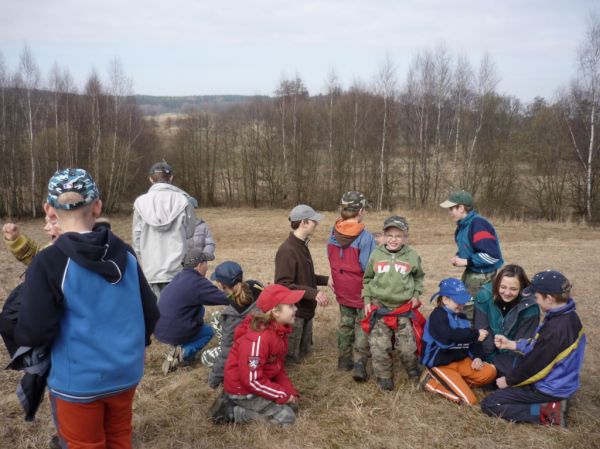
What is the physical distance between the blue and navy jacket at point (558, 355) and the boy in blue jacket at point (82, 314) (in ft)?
9.86

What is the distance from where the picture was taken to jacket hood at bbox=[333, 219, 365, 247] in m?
4.66

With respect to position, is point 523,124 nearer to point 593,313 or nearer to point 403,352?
point 593,313

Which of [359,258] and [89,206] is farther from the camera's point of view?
[359,258]

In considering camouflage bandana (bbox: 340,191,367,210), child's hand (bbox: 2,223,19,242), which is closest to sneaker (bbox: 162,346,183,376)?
child's hand (bbox: 2,223,19,242)

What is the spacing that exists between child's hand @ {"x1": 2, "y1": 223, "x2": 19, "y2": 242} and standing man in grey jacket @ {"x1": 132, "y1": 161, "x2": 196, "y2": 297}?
1515mm

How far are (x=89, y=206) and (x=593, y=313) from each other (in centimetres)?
678

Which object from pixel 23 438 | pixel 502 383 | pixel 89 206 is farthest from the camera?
pixel 502 383

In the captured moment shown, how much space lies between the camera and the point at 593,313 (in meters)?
6.58

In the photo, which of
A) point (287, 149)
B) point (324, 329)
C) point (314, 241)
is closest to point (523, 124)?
point (287, 149)

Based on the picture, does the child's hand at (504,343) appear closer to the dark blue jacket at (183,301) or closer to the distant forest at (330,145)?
the dark blue jacket at (183,301)

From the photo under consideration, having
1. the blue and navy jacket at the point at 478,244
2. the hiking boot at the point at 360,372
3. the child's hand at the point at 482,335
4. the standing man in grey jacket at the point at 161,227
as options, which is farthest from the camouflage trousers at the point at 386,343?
the standing man in grey jacket at the point at 161,227

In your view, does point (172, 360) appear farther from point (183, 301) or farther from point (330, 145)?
point (330, 145)

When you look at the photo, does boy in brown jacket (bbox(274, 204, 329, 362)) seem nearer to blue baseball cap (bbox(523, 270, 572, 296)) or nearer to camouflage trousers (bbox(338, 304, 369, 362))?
camouflage trousers (bbox(338, 304, 369, 362))

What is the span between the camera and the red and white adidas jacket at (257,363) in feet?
11.9
